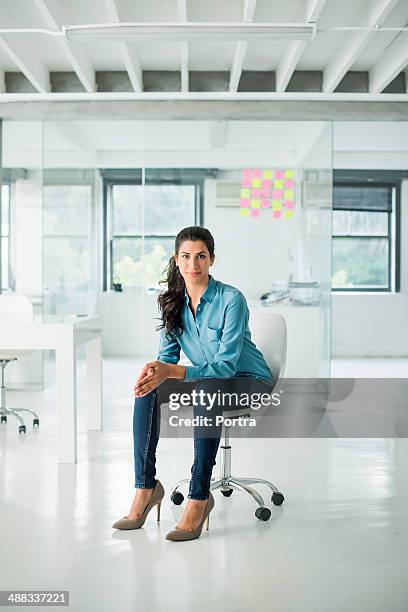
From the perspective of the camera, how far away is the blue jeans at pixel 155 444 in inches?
105

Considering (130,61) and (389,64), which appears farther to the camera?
(389,64)

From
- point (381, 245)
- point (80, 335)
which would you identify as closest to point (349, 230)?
point (381, 245)

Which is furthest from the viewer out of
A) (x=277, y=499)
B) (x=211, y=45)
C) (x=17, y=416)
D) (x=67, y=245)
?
(x=67, y=245)

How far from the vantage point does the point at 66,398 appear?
3.92 m

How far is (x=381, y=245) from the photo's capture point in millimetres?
10070

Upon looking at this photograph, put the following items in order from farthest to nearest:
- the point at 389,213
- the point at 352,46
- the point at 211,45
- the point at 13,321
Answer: the point at 389,213, the point at 211,45, the point at 352,46, the point at 13,321

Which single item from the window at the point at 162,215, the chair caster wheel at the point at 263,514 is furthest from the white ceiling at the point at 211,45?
the chair caster wheel at the point at 263,514

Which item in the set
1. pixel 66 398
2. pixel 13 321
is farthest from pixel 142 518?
pixel 13 321

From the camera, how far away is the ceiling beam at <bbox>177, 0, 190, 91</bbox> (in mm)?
4248

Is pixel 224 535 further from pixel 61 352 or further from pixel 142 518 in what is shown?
pixel 61 352

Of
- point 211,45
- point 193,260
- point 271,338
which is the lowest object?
point 271,338

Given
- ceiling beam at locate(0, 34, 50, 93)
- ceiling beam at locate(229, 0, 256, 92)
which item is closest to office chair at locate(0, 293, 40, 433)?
ceiling beam at locate(0, 34, 50, 93)

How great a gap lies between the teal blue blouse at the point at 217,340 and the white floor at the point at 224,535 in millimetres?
626

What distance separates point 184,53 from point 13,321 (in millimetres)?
2383
